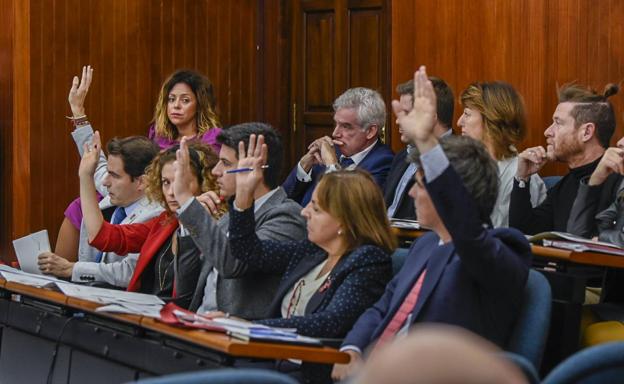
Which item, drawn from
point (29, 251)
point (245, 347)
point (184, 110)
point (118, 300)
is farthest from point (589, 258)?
point (184, 110)

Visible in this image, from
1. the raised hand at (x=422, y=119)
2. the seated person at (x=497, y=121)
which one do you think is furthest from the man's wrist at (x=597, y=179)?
the raised hand at (x=422, y=119)

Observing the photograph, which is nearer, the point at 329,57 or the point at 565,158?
the point at 565,158

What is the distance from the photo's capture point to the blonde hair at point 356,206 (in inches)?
150

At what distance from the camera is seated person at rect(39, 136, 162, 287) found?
515 centimetres

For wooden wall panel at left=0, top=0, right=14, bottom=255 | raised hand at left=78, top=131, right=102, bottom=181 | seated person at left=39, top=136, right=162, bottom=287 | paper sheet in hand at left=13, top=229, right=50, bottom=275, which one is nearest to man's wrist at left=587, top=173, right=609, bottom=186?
seated person at left=39, top=136, right=162, bottom=287

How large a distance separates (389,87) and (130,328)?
325 cm

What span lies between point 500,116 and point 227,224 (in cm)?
137

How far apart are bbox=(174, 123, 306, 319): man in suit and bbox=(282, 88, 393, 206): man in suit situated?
1.07 m

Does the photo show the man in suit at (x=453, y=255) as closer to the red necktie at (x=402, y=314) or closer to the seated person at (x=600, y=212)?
the red necktie at (x=402, y=314)

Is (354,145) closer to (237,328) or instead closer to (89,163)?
(89,163)

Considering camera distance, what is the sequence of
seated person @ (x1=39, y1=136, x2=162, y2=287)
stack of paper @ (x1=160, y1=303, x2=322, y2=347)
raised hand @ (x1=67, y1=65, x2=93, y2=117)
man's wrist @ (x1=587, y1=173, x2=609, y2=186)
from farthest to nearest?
1. raised hand @ (x1=67, y1=65, x2=93, y2=117)
2. seated person @ (x1=39, y1=136, x2=162, y2=287)
3. man's wrist @ (x1=587, y1=173, x2=609, y2=186)
4. stack of paper @ (x1=160, y1=303, x2=322, y2=347)

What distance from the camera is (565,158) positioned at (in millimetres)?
4770

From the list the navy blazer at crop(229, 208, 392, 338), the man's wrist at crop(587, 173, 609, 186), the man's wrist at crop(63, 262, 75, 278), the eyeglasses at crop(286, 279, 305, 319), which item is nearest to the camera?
the navy blazer at crop(229, 208, 392, 338)

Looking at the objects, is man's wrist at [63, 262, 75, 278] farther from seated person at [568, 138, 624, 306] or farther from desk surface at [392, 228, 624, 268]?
desk surface at [392, 228, 624, 268]
